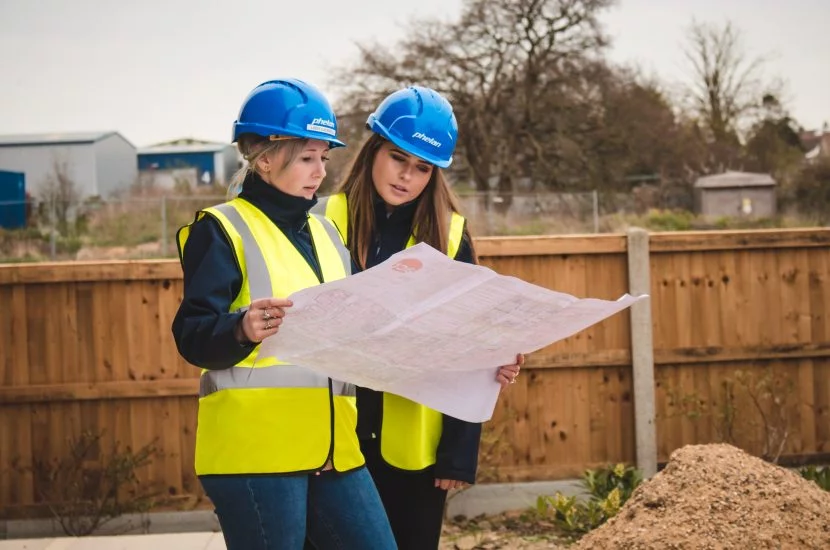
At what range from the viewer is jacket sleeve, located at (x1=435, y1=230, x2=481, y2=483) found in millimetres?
2816

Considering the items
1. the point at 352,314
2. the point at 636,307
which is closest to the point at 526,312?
the point at 352,314

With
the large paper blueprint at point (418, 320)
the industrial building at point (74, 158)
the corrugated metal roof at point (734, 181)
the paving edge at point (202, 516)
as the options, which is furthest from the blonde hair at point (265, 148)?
the industrial building at point (74, 158)

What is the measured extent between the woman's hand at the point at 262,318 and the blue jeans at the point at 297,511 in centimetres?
Answer: 35

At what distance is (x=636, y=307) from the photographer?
6.56 meters

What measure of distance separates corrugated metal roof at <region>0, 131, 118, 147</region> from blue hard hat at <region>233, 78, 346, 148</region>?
43.7 m

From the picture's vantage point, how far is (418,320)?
6.82 ft

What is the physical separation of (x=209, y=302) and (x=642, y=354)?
5.03 metres

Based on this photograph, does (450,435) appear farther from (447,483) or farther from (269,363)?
(269,363)

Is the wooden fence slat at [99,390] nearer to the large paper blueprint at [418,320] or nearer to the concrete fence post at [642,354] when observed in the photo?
the concrete fence post at [642,354]

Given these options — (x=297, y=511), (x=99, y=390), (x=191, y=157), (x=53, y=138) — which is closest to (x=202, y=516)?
(x=99, y=390)

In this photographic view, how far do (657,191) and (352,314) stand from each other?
93.3ft

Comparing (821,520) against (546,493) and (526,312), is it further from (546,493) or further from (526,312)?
(526,312)

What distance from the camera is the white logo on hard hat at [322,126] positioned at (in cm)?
226

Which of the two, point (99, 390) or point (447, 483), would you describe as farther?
point (99, 390)
